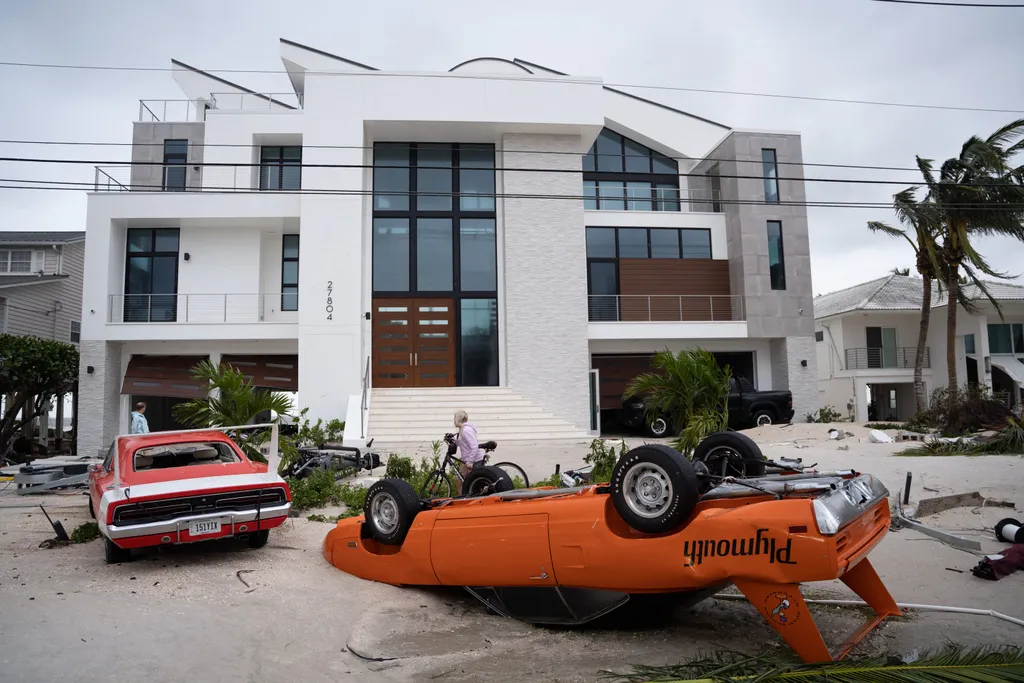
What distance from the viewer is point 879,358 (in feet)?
103

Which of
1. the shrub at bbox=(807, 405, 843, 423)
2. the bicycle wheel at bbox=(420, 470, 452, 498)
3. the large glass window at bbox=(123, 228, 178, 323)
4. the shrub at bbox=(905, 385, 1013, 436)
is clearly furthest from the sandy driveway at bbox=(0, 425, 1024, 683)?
the shrub at bbox=(807, 405, 843, 423)

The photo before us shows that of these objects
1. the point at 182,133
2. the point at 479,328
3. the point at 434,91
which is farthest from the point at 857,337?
the point at 182,133

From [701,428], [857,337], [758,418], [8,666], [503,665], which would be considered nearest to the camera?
[8,666]

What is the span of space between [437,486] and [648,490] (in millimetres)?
5731

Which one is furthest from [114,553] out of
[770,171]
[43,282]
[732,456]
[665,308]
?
[770,171]

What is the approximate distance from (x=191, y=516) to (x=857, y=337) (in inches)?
1199

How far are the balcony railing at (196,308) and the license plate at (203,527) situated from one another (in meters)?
16.3

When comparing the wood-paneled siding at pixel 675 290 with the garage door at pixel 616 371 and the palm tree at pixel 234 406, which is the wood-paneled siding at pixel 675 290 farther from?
the palm tree at pixel 234 406

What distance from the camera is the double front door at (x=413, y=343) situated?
22562mm

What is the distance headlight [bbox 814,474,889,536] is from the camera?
4.39 m

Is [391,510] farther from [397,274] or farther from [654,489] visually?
[397,274]

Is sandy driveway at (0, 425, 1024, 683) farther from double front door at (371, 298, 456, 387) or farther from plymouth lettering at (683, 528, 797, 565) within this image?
double front door at (371, 298, 456, 387)

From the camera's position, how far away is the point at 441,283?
23016 millimetres

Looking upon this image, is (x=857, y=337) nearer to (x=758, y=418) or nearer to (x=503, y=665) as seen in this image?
(x=758, y=418)
